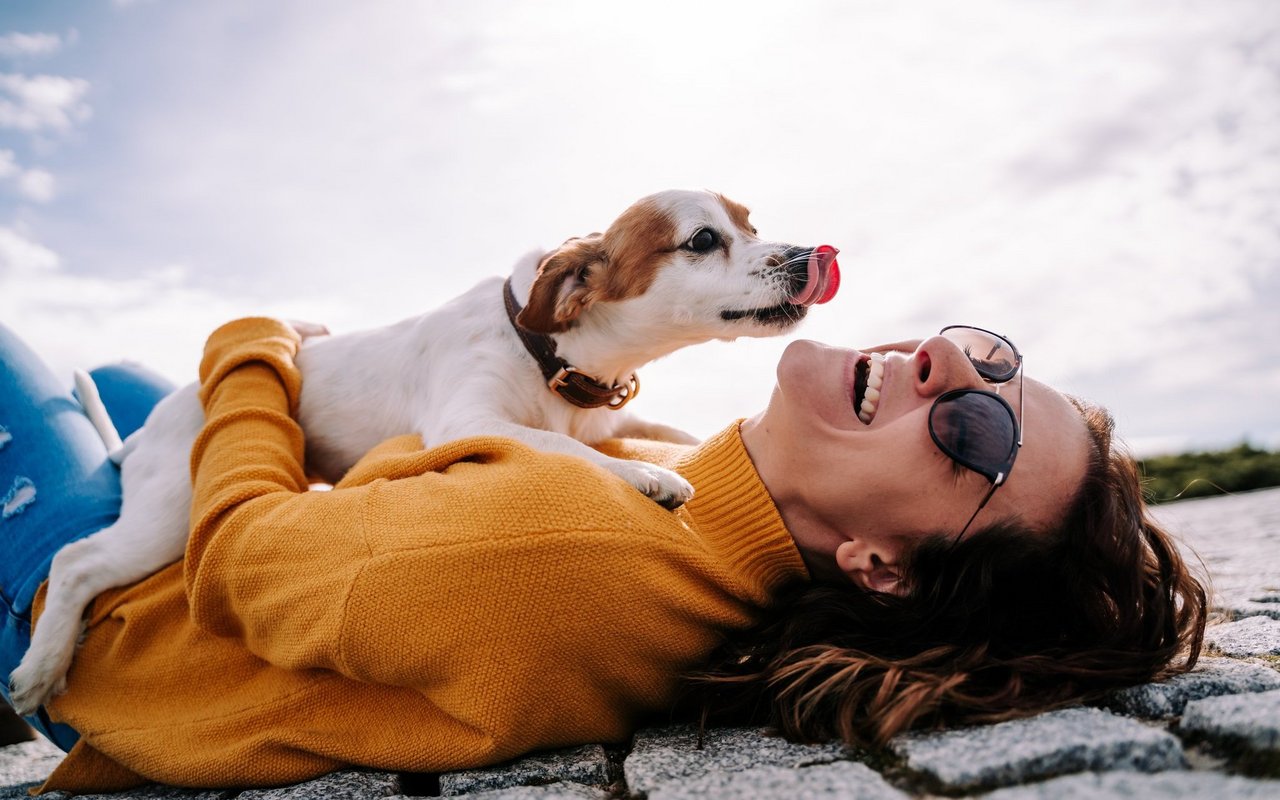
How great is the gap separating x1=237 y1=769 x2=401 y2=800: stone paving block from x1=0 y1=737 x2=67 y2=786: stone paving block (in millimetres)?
1379

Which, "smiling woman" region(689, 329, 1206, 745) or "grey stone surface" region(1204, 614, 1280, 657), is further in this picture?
"grey stone surface" region(1204, 614, 1280, 657)

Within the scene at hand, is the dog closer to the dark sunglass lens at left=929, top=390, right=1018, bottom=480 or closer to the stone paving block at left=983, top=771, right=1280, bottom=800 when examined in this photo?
the dark sunglass lens at left=929, top=390, right=1018, bottom=480

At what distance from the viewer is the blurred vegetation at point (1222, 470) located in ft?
25.8

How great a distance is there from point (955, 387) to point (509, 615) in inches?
41.8

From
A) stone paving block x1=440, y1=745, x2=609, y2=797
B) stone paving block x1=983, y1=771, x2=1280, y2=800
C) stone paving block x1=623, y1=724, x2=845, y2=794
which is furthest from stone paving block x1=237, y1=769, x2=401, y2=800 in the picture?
stone paving block x1=983, y1=771, x2=1280, y2=800

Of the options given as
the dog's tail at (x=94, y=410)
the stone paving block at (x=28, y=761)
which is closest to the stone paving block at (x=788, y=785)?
the stone paving block at (x=28, y=761)

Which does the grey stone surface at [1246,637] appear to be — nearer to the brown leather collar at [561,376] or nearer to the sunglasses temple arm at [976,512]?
the sunglasses temple arm at [976,512]

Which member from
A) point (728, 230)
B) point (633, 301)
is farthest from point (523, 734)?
point (728, 230)

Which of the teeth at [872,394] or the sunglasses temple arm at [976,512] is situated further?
the teeth at [872,394]

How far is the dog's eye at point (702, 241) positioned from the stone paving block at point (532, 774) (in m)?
1.69

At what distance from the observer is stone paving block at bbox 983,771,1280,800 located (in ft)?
3.61

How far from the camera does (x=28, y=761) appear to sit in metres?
3.03

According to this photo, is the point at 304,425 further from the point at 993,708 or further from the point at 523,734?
the point at 993,708

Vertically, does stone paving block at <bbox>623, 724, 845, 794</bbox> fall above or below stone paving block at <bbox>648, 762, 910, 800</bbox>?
below
